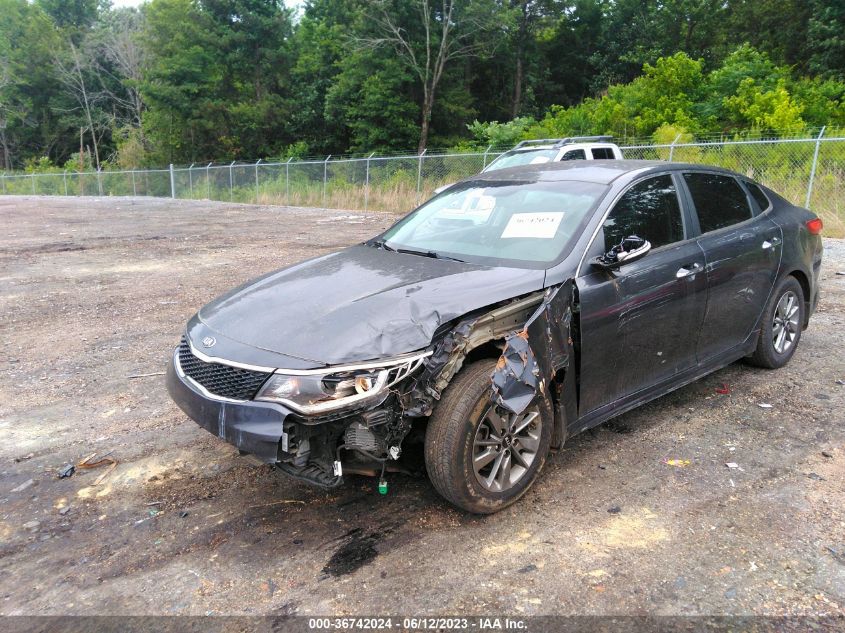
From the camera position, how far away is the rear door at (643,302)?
3451 mm

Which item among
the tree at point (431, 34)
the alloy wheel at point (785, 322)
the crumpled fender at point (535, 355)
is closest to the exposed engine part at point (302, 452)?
the crumpled fender at point (535, 355)

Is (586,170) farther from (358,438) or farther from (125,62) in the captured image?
(125,62)

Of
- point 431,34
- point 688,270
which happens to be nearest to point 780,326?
point 688,270

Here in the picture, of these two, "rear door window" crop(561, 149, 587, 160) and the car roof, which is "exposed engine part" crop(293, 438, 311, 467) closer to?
the car roof

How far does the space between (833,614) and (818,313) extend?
5215 mm

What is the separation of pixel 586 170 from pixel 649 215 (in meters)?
0.55

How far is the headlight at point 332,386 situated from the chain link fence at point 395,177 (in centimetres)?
1234

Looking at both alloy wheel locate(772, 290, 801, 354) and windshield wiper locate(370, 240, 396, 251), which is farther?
alloy wheel locate(772, 290, 801, 354)

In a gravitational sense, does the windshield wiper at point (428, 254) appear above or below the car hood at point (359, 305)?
above

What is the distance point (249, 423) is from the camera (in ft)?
9.31

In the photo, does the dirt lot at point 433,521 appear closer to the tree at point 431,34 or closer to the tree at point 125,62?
the tree at point 431,34

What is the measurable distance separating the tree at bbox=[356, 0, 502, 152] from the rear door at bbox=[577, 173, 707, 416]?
31413 mm

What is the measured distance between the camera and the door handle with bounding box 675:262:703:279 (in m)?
3.87

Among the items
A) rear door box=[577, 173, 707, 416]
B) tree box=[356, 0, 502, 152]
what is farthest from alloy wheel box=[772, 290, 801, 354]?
tree box=[356, 0, 502, 152]
